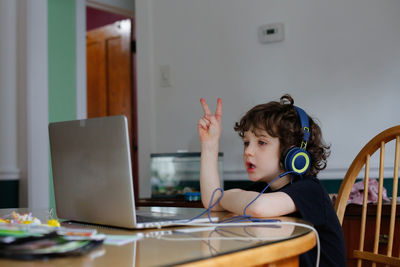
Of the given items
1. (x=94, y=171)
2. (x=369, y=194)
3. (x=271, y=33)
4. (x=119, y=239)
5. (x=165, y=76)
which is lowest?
(x=369, y=194)

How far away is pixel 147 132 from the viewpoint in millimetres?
3047

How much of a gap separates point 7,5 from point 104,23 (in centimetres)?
236

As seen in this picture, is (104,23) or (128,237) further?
(104,23)

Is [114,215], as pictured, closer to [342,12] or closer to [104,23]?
[342,12]

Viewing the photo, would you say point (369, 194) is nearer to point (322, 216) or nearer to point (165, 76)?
point (322, 216)

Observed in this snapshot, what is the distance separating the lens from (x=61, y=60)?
4.02 meters

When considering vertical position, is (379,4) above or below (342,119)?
above

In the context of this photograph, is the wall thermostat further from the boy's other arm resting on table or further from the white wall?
the boy's other arm resting on table

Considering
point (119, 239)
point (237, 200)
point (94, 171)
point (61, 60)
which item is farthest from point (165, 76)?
point (119, 239)

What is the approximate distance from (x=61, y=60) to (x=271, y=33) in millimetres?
2043

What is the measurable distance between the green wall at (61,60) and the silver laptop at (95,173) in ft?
9.59

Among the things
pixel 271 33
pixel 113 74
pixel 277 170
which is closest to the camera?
pixel 277 170

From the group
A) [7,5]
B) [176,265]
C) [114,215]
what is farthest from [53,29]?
[176,265]

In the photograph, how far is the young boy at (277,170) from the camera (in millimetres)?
1189
